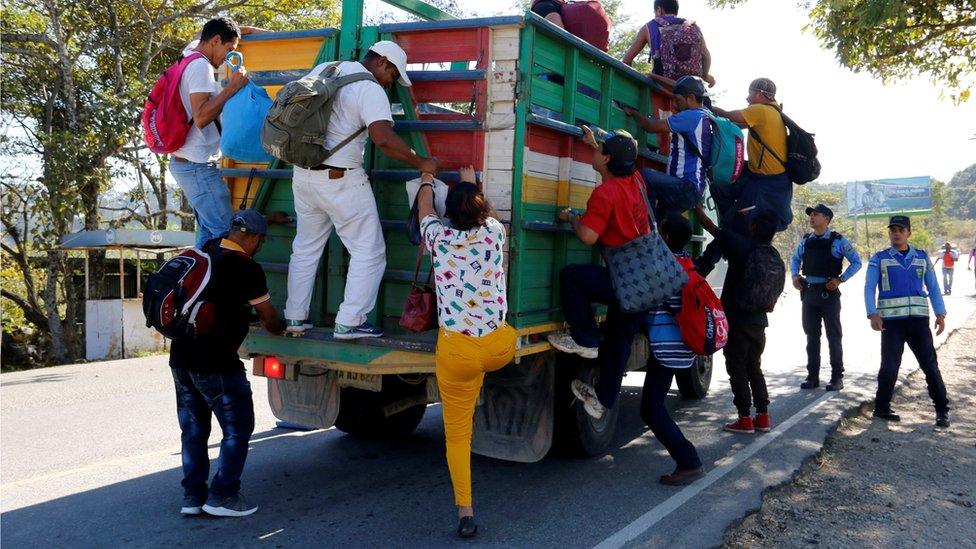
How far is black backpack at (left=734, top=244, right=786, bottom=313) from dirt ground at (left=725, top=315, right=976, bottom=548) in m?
1.15

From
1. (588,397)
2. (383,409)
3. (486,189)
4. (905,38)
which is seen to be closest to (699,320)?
(588,397)

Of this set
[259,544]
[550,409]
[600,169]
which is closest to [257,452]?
[259,544]

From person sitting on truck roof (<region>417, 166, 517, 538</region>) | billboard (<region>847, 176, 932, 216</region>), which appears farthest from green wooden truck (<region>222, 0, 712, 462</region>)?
billboard (<region>847, 176, 932, 216</region>)

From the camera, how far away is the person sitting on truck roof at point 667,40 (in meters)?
6.31

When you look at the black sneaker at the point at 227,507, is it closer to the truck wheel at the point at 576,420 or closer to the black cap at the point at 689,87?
the truck wheel at the point at 576,420

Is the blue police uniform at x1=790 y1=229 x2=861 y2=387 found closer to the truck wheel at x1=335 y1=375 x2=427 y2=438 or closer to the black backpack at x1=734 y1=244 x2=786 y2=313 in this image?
the black backpack at x1=734 y1=244 x2=786 y2=313

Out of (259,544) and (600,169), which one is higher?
(600,169)

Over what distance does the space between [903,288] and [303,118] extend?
5.22 metres

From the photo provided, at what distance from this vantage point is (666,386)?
200 inches

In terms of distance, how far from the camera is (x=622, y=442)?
611 centimetres

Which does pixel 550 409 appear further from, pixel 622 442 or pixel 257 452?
pixel 257 452

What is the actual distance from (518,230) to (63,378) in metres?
7.46

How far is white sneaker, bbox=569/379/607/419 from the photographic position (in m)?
4.98

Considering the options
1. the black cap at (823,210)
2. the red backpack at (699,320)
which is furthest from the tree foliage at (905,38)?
the red backpack at (699,320)
